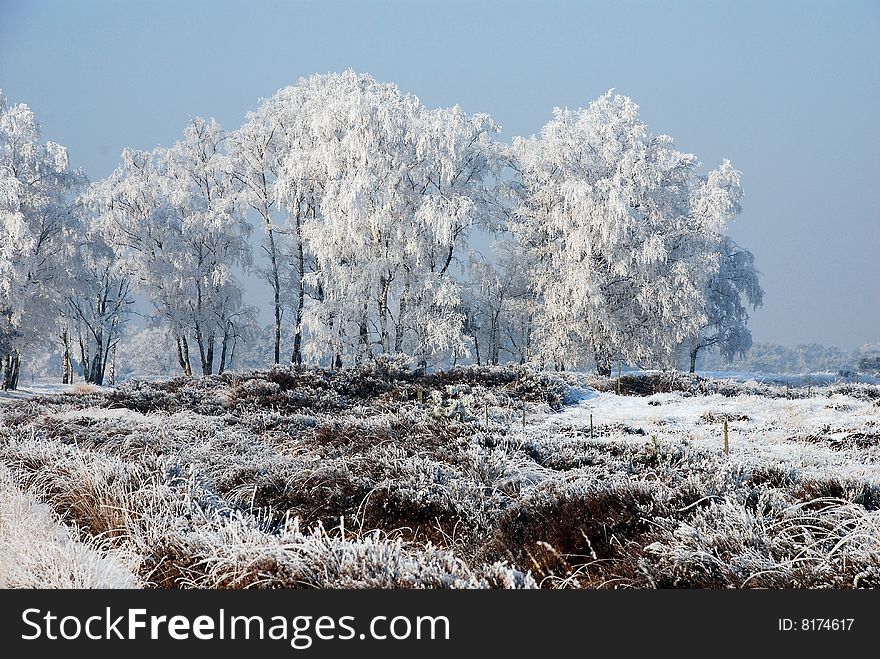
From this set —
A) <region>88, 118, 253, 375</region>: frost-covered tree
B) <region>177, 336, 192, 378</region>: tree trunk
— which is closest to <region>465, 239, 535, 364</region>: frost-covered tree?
<region>88, 118, 253, 375</region>: frost-covered tree

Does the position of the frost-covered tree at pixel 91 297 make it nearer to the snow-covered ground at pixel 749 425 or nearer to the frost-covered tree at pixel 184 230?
the frost-covered tree at pixel 184 230

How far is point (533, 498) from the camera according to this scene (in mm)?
4871

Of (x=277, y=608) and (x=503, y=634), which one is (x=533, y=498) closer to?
(x=503, y=634)

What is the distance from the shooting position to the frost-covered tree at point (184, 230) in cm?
2422

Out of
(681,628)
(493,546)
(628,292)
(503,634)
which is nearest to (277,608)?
(503,634)

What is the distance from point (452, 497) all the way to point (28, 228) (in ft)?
66.1

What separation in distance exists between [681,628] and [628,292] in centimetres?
2096

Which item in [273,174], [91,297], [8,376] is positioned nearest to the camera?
[8,376]

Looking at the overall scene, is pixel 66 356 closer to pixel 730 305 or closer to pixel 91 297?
pixel 91 297

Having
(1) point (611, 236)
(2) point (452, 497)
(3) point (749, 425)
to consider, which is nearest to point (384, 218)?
(1) point (611, 236)

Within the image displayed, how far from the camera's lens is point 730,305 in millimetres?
29516

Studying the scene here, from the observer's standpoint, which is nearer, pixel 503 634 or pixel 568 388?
pixel 503 634

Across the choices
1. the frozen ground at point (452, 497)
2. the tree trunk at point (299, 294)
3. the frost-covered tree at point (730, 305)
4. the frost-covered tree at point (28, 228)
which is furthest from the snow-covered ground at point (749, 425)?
the frost-covered tree at point (730, 305)

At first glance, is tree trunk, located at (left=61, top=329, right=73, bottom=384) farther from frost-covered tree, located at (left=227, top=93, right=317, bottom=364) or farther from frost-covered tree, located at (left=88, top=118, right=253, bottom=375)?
frost-covered tree, located at (left=227, top=93, right=317, bottom=364)
